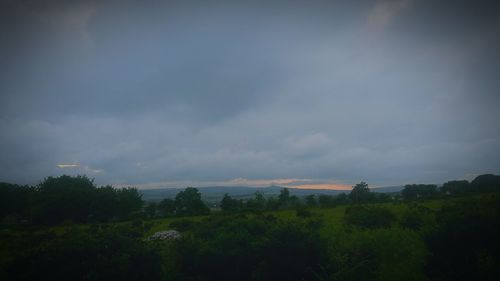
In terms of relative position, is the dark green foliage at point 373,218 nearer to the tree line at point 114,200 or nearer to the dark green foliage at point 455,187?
the tree line at point 114,200

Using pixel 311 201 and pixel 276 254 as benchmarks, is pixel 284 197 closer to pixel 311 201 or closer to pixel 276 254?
pixel 311 201

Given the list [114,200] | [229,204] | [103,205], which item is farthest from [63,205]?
[229,204]

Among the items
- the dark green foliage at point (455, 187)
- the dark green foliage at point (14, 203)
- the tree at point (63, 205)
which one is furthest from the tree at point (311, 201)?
the dark green foliage at point (14, 203)

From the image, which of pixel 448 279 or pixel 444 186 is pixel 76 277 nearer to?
pixel 448 279

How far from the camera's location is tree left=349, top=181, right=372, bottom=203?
8834 cm

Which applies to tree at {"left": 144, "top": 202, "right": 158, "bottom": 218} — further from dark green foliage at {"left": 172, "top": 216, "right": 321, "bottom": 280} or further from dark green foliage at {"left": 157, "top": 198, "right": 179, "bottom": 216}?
dark green foliage at {"left": 172, "top": 216, "right": 321, "bottom": 280}

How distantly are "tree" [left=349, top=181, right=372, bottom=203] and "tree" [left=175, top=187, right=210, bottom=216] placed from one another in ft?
138

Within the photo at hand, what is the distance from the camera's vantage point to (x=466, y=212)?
1884 cm

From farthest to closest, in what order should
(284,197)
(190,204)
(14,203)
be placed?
(284,197), (190,204), (14,203)

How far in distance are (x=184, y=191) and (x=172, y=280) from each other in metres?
73.0

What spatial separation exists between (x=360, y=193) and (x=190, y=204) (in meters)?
49.3

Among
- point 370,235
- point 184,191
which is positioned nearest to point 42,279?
point 370,235

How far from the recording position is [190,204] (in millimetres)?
84062

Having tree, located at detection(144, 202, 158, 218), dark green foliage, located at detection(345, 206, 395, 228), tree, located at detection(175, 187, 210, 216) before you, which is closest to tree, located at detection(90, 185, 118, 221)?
tree, located at detection(144, 202, 158, 218)
